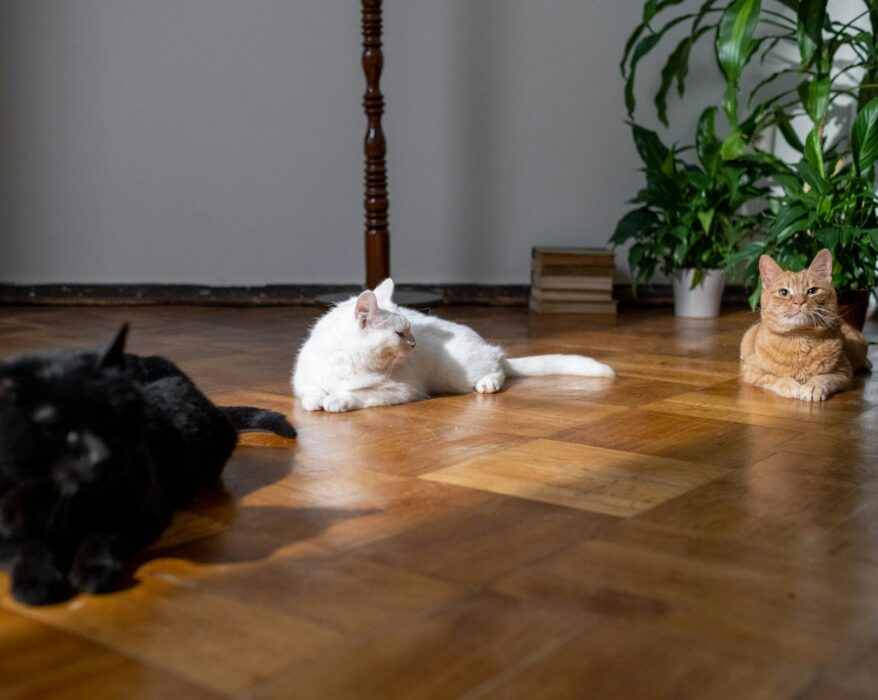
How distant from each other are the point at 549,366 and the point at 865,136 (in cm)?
127

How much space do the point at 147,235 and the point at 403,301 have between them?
1.29m

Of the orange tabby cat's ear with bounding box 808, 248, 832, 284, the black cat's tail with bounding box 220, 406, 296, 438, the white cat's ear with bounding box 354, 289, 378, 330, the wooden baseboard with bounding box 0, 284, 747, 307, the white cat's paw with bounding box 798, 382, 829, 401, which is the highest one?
the orange tabby cat's ear with bounding box 808, 248, 832, 284

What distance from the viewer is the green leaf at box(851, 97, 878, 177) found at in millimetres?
2990

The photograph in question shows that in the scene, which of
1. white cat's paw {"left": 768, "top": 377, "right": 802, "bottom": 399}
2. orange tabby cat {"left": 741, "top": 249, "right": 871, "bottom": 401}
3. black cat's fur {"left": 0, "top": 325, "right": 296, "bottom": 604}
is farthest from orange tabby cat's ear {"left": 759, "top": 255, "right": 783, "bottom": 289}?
black cat's fur {"left": 0, "top": 325, "right": 296, "bottom": 604}

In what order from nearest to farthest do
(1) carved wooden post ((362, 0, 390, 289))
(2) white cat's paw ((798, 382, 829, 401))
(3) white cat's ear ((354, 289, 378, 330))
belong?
(3) white cat's ear ((354, 289, 378, 330)), (2) white cat's paw ((798, 382, 829, 401)), (1) carved wooden post ((362, 0, 390, 289))

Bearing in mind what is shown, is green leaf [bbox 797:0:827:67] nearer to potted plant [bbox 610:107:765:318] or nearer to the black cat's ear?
potted plant [bbox 610:107:765:318]

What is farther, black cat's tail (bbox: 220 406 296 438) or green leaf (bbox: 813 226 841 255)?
green leaf (bbox: 813 226 841 255)

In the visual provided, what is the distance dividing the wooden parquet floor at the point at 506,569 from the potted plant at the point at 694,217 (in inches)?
64.3

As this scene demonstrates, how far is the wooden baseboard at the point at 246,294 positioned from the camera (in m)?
4.04

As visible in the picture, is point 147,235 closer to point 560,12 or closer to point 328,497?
point 560,12

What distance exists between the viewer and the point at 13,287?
159 inches

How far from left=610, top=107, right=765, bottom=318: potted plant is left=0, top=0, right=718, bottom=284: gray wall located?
0.42 metres

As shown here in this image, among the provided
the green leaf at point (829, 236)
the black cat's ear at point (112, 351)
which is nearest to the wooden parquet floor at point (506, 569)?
the black cat's ear at point (112, 351)

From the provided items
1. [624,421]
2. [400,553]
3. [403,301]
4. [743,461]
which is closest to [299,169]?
[403,301]
